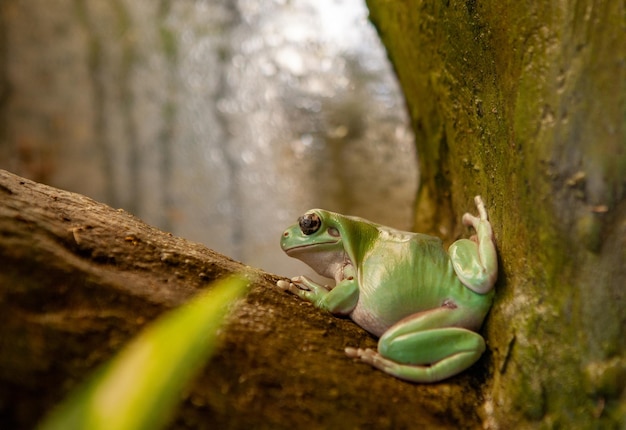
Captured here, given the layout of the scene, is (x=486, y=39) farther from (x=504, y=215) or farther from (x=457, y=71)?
(x=504, y=215)

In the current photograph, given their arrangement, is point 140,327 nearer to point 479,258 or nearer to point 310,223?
point 310,223

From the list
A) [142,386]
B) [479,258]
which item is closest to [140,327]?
[142,386]

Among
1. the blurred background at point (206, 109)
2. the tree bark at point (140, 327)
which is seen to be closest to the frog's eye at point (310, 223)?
the tree bark at point (140, 327)

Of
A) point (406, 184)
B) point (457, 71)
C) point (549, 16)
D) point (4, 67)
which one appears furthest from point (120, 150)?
point (549, 16)

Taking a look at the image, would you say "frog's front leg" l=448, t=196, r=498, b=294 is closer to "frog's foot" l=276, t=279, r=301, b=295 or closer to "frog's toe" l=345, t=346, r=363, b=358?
"frog's toe" l=345, t=346, r=363, b=358

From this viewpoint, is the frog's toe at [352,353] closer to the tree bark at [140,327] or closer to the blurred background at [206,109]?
the tree bark at [140,327]

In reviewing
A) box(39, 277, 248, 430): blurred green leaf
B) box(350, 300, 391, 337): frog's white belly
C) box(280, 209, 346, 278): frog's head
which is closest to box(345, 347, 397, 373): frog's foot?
box(350, 300, 391, 337): frog's white belly

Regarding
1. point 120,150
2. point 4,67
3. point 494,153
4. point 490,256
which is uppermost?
point 494,153

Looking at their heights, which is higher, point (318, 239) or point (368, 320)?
point (318, 239)
